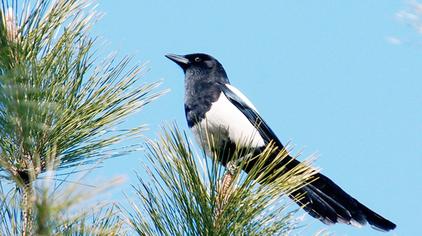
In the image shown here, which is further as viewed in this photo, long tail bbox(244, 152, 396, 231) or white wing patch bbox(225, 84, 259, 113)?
white wing patch bbox(225, 84, 259, 113)

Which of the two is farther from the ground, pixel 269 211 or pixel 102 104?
pixel 102 104

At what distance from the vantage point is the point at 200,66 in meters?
4.57

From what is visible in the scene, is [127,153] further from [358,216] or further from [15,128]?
[358,216]

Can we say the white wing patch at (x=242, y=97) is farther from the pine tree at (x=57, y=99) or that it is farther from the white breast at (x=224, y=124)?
the pine tree at (x=57, y=99)

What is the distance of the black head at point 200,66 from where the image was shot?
176 inches

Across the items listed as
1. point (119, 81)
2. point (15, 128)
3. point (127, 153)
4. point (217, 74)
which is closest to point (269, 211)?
point (127, 153)

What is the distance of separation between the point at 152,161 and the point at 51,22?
1.43ft

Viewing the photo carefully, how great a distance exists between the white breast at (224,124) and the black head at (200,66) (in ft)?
1.36

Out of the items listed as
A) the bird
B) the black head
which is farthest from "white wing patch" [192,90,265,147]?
the black head

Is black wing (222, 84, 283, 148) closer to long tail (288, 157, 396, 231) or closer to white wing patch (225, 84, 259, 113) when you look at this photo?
white wing patch (225, 84, 259, 113)

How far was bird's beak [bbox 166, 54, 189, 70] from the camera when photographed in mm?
4672

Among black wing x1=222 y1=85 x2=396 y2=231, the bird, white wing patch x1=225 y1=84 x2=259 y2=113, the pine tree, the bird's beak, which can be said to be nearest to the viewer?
the pine tree

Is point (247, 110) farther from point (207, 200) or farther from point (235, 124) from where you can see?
point (207, 200)

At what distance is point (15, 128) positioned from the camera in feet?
4.55
